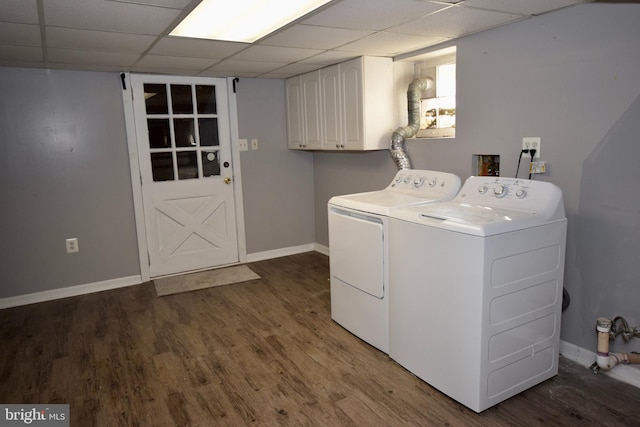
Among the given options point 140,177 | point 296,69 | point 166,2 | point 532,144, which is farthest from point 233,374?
point 296,69

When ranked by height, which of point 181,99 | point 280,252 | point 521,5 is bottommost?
point 280,252

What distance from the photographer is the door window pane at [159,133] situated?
4.20 meters

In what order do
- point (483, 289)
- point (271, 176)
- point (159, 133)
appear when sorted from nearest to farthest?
point (483, 289)
point (159, 133)
point (271, 176)

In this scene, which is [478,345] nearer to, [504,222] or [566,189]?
[504,222]

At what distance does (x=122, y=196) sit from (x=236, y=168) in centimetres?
115

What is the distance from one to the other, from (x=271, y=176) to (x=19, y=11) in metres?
2.95

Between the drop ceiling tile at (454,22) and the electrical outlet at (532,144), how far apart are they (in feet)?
2.32

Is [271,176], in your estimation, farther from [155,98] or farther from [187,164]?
[155,98]

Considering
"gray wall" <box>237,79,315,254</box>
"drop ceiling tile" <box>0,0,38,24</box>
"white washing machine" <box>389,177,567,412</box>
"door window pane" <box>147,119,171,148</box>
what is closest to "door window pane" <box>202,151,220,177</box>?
"gray wall" <box>237,79,315,254</box>

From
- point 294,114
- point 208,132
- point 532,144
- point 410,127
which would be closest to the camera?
point 532,144

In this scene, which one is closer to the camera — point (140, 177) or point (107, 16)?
point (107, 16)

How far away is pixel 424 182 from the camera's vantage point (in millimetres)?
3076

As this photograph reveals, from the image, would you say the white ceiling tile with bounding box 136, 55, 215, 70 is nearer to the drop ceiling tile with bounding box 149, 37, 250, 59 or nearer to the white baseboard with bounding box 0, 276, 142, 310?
the drop ceiling tile with bounding box 149, 37, 250, 59

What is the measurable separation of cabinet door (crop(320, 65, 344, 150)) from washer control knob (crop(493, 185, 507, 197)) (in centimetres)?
170
